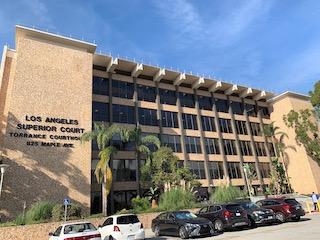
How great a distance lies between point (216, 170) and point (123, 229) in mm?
28849

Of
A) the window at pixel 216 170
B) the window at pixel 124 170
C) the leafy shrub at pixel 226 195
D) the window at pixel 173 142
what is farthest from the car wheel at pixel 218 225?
the window at pixel 216 170

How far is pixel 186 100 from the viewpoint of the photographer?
41469 mm

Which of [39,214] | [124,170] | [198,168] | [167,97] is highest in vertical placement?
[167,97]

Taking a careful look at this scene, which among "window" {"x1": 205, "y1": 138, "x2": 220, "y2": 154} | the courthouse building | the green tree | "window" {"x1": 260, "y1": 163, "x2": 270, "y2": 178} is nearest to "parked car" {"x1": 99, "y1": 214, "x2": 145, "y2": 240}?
the courthouse building

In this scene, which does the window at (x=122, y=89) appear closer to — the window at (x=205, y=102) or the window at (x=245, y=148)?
the window at (x=205, y=102)

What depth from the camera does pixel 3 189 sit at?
21.4 m

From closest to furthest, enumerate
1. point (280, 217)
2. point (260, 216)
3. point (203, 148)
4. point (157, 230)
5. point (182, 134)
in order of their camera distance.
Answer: point (157, 230), point (260, 216), point (280, 217), point (182, 134), point (203, 148)

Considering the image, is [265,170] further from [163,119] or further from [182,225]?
[182,225]

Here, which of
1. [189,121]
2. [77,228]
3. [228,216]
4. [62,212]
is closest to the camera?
[77,228]

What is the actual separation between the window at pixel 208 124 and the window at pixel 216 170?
18.1ft

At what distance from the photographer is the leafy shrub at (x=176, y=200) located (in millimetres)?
22984

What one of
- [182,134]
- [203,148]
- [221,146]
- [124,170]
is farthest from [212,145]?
[124,170]

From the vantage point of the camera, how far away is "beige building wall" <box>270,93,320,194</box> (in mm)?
42000

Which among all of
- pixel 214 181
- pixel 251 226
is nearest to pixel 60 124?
pixel 251 226
